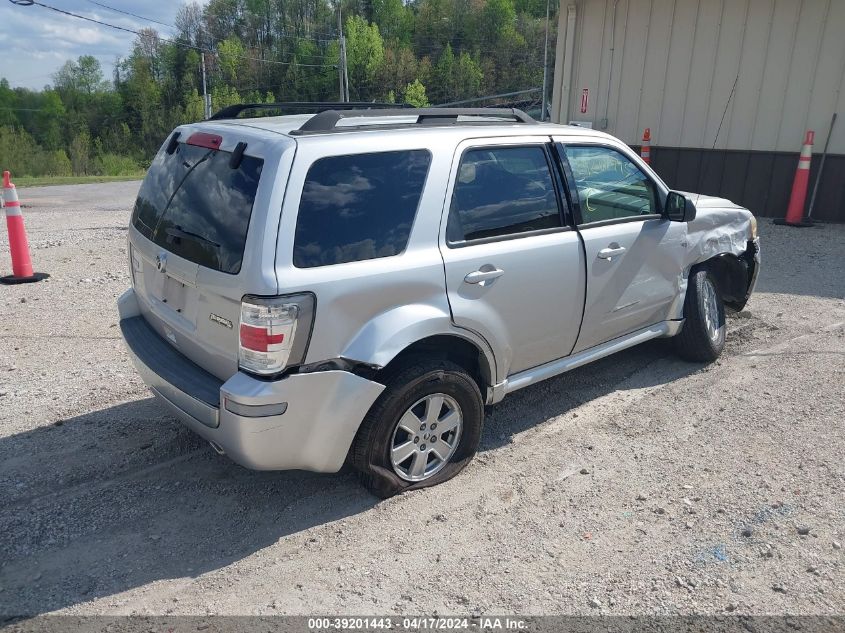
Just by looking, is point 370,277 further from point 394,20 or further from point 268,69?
point 394,20

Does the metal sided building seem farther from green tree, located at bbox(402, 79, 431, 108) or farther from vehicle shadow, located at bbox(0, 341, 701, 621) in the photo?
green tree, located at bbox(402, 79, 431, 108)

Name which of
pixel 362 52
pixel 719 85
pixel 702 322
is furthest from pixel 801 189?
pixel 362 52

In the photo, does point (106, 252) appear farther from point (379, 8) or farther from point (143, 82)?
point (379, 8)

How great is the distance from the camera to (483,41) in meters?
103

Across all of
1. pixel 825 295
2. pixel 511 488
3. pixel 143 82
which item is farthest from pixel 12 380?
pixel 143 82

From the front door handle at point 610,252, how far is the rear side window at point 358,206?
1.37 meters

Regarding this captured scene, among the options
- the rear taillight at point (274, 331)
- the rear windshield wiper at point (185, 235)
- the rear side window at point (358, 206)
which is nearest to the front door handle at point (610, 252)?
the rear side window at point (358, 206)

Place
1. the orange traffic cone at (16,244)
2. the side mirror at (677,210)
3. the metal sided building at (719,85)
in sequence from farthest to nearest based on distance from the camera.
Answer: the metal sided building at (719,85), the orange traffic cone at (16,244), the side mirror at (677,210)

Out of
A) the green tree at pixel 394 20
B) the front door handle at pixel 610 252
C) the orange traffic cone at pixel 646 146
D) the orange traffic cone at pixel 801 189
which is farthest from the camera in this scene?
Answer: the green tree at pixel 394 20

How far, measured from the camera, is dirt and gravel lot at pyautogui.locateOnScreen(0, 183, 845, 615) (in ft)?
9.72

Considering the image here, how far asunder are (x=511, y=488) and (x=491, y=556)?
0.60 metres

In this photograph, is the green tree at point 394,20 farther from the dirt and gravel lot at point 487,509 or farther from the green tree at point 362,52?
the dirt and gravel lot at point 487,509

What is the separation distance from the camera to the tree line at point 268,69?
8700 cm

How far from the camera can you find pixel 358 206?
127 inches
